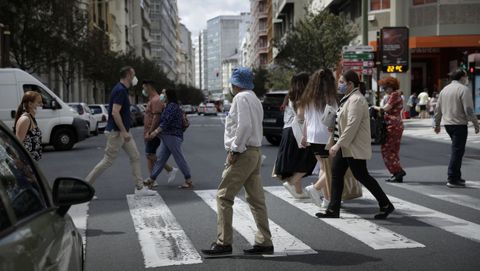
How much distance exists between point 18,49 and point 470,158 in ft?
73.0

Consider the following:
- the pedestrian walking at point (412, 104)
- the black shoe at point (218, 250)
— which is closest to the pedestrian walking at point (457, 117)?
the black shoe at point (218, 250)

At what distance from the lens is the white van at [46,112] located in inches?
705

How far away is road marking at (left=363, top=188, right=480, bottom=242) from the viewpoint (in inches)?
256

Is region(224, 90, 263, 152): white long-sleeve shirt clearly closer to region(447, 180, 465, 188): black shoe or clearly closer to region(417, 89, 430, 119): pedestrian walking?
region(447, 180, 465, 188): black shoe

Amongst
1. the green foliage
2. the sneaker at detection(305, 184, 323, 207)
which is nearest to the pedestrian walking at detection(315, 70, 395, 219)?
the sneaker at detection(305, 184, 323, 207)

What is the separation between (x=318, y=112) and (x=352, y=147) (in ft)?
3.10

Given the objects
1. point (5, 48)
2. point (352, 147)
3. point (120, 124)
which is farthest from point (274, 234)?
point (5, 48)

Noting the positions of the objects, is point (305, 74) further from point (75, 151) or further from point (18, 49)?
point (18, 49)

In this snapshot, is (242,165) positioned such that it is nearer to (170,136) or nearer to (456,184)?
(170,136)

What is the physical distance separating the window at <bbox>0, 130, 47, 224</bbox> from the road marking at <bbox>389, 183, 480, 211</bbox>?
20.9ft

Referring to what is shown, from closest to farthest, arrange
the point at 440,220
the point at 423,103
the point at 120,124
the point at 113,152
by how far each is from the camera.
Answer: the point at 440,220 < the point at 120,124 < the point at 113,152 < the point at 423,103

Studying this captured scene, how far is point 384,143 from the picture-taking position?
10.5 metres

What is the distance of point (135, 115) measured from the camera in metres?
37.1

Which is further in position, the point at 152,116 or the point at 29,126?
the point at 152,116
